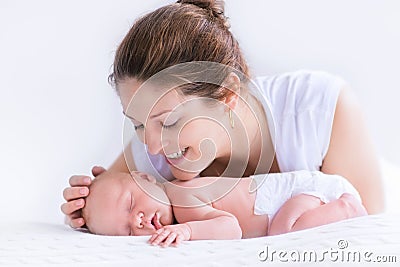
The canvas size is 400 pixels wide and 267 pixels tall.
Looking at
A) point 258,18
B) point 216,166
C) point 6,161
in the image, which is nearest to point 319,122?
point 216,166

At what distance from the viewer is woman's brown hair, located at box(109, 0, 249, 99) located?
1.58 meters

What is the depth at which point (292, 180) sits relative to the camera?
1.65 metres

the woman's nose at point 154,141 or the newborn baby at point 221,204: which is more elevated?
the woman's nose at point 154,141

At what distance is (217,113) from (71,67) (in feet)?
2.77

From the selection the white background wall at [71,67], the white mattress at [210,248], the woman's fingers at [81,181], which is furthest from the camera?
the white background wall at [71,67]

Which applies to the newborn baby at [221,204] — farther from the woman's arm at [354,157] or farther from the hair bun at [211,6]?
the hair bun at [211,6]

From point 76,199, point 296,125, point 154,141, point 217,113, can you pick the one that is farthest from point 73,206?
point 296,125

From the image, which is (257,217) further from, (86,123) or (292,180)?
(86,123)

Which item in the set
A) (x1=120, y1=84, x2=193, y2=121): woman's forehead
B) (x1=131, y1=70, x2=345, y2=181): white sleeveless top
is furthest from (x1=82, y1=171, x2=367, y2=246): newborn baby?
(x1=131, y1=70, x2=345, y2=181): white sleeveless top

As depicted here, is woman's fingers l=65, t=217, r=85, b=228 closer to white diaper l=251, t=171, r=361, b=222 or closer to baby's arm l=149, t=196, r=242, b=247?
baby's arm l=149, t=196, r=242, b=247

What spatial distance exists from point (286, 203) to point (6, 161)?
3.56ft

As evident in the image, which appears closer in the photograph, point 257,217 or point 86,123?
point 257,217

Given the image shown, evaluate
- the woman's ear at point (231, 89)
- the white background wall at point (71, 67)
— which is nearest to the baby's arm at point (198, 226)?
the woman's ear at point (231, 89)

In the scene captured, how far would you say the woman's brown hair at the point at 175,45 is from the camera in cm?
158
